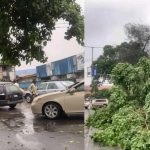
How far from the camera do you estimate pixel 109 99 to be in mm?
3486

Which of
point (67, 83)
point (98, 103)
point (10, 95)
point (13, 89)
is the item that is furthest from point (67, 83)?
point (98, 103)

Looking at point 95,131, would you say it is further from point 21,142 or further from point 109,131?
point 21,142

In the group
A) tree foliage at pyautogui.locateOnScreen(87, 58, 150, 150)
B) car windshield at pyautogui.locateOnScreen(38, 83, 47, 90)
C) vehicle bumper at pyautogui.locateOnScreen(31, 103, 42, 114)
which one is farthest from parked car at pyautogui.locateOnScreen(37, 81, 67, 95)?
tree foliage at pyautogui.locateOnScreen(87, 58, 150, 150)

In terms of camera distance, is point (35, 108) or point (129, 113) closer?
point (35, 108)

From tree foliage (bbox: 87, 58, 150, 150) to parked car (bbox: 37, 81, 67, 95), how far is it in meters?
1.15

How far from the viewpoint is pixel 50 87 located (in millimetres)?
2617

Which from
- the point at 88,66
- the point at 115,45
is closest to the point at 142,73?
the point at 115,45

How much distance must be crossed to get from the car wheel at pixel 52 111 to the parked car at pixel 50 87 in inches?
14.4

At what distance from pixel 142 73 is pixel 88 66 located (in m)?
1.78

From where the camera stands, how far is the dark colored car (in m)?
2.71

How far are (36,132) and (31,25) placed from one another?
1.55 m

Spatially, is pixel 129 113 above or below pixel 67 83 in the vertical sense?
below

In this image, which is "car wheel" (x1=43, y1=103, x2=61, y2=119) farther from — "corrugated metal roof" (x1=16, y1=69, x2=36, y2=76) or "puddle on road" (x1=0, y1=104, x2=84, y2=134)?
"corrugated metal roof" (x1=16, y1=69, x2=36, y2=76)

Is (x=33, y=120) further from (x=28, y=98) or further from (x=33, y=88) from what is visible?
(x=33, y=88)
